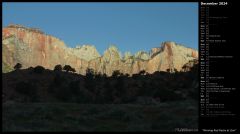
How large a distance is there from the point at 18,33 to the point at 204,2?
178047 millimetres

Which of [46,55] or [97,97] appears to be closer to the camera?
[97,97]

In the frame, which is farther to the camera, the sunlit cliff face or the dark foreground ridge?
the sunlit cliff face

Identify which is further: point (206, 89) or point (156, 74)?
point (156, 74)

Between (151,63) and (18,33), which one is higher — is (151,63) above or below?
below

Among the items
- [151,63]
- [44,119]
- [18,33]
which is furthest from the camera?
[18,33]

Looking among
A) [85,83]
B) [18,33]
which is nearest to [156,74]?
[85,83]

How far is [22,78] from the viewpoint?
A: 71.5 m

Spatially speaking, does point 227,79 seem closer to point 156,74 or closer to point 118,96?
point 118,96

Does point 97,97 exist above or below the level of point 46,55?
below

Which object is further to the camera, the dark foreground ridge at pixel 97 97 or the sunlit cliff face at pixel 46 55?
the sunlit cliff face at pixel 46 55

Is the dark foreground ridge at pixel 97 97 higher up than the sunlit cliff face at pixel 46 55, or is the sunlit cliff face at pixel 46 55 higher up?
the sunlit cliff face at pixel 46 55

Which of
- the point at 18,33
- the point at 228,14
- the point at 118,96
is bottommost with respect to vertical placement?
the point at 118,96

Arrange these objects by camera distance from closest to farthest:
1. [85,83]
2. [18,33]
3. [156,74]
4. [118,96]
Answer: [118,96], [85,83], [156,74], [18,33]

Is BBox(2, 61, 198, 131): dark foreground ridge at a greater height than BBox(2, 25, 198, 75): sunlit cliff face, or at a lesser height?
lesser
